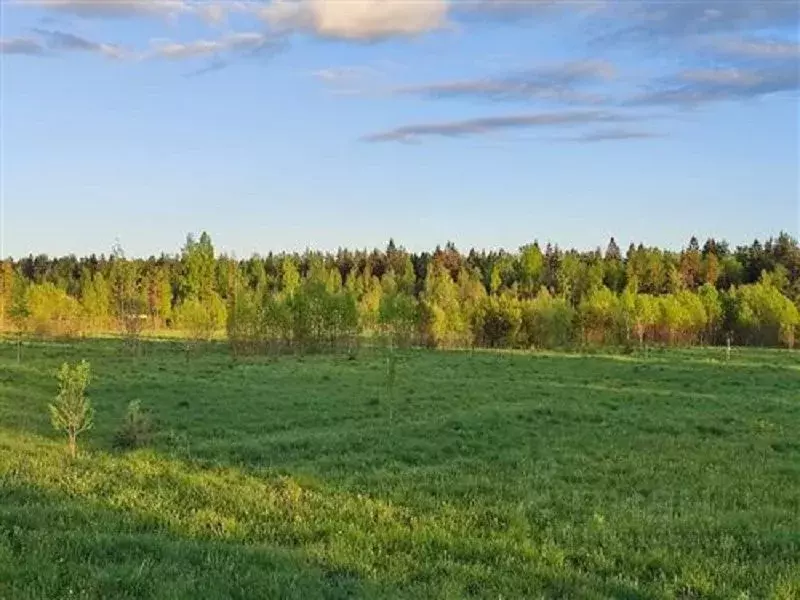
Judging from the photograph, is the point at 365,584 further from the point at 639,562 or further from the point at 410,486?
the point at 410,486

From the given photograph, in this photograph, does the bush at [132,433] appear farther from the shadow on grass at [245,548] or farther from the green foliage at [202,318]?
the green foliage at [202,318]

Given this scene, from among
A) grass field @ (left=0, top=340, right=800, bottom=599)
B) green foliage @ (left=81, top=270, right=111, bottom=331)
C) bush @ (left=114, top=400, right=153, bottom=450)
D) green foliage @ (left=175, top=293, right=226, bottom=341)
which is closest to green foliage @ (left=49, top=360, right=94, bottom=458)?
grass field @ (left=0, top=340, right=800, bottom=599)

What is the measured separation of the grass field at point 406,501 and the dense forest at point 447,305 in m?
38.6

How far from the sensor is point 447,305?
325 feet

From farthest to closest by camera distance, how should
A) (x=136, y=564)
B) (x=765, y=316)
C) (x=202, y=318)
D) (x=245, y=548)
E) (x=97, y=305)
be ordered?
(x=97, y=305) → (x=765, y=316) → (x=202, y=318) → (x=245, y=548) → (x=136, y=564)

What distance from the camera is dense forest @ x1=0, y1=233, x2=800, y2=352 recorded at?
84.7 meters

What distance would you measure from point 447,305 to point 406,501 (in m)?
85.7

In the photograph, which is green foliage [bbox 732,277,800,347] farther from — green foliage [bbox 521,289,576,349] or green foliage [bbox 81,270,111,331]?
green foliage [bbox 81,270,111,331]

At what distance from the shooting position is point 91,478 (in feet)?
45.5

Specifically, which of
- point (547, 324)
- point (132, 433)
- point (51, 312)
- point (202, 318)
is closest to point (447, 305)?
point (547, 324)

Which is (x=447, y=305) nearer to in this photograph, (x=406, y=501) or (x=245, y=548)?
(x=406, y=501)

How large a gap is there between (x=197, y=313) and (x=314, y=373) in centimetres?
4680

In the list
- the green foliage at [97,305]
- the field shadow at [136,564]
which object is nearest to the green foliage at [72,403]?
the field shadow at [136,564]

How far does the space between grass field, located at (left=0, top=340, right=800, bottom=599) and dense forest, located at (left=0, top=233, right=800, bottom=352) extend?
38.6m
